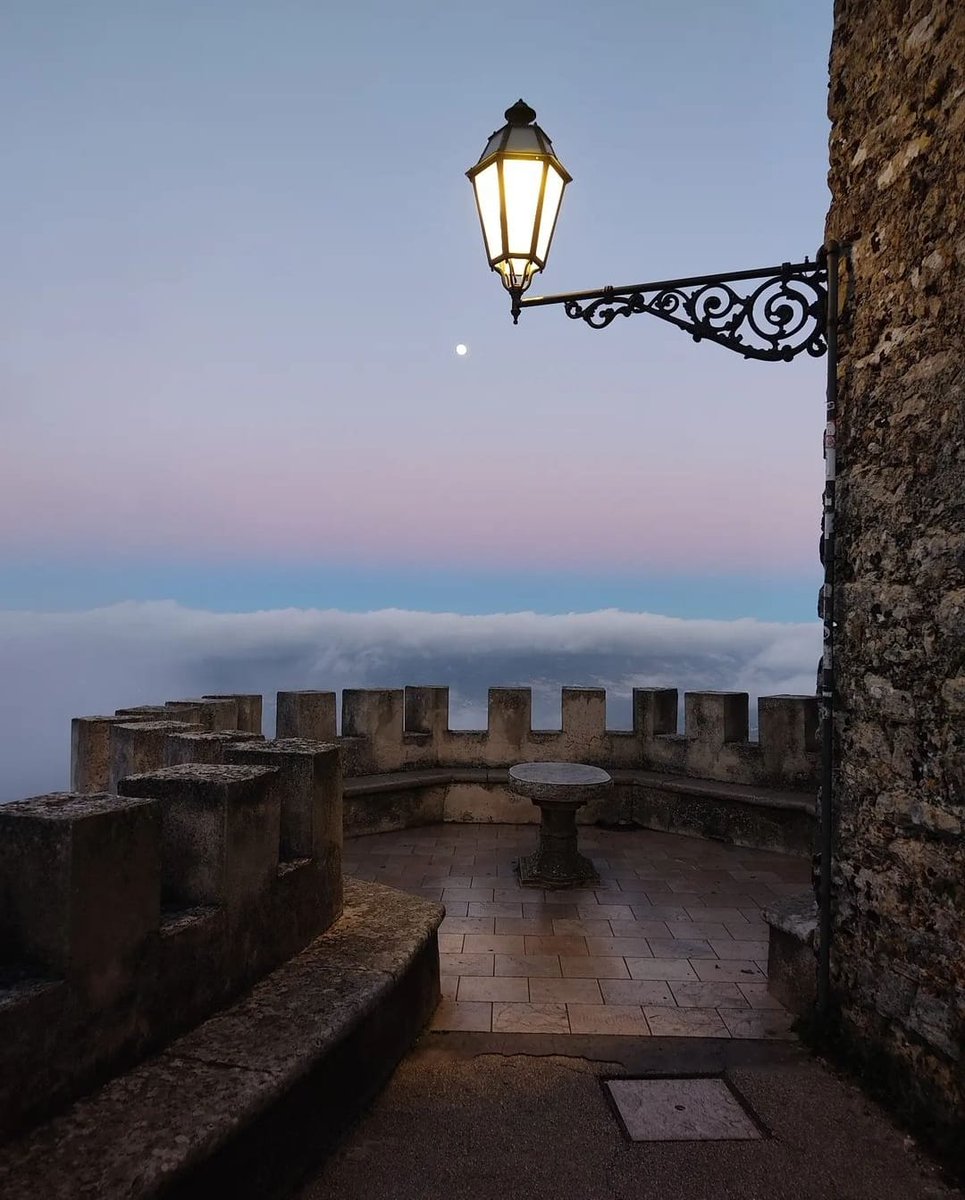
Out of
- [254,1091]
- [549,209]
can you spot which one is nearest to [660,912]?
[254,1091]

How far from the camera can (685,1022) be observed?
362cm

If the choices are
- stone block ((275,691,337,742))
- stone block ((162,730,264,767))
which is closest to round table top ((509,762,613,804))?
stone block ((275,691,337,742))

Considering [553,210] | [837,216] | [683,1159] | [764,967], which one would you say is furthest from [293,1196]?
[837,216]

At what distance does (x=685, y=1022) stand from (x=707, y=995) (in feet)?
1.15

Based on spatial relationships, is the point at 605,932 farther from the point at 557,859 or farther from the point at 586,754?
the point at 586,754

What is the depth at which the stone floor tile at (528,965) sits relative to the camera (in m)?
4.15

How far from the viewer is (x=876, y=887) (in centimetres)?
311

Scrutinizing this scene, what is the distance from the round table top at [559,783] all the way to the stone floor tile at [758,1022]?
2287mm

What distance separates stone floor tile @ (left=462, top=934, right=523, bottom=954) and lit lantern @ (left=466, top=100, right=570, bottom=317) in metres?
3.79

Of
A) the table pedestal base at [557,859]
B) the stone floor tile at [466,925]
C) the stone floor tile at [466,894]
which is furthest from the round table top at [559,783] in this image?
the stone floor tile at [466,925]

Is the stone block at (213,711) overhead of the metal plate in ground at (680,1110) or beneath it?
overhead

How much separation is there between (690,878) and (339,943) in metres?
3.68

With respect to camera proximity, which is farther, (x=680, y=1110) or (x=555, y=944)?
(x=555, y=944)

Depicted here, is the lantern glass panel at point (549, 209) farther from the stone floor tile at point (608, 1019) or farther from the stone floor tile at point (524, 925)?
the stone floor tile at point (524, 925)
